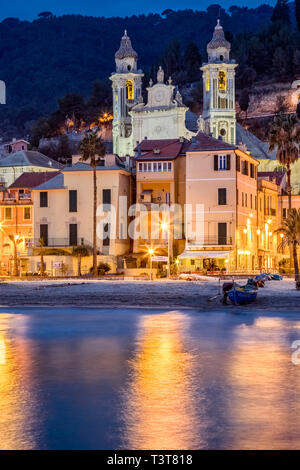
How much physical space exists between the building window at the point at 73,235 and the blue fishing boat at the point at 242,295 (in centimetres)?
3011

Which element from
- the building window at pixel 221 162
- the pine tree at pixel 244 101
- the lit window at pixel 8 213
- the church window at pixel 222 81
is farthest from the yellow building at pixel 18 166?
the pine tree at pixel 244 101

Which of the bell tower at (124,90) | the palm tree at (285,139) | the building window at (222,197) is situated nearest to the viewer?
the building window at (222,197)

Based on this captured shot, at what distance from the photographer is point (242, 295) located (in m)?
41.7

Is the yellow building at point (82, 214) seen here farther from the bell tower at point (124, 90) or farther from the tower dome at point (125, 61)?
the tower dome at point (125, 61)

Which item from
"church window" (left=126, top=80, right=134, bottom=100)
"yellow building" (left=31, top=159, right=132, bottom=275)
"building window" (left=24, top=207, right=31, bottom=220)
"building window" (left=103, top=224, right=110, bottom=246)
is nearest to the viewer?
"yellow building" (left=31, top=159, right=132, bottom=275)

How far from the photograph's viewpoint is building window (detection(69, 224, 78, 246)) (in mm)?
70375

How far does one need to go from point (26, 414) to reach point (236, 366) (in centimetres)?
807

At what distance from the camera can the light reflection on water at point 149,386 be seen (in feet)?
52.1

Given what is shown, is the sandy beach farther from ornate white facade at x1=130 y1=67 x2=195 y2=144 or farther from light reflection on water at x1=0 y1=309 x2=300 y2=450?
ornate white facade at x1=130 y1=67 x2=195 y2=144

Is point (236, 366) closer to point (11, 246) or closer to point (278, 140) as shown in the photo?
point (278, 140)

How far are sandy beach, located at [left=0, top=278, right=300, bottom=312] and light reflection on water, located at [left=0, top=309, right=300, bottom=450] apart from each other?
23.7 ft

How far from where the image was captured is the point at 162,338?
3038cm

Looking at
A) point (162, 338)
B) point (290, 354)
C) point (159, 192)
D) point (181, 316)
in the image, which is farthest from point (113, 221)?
point (290, 354)

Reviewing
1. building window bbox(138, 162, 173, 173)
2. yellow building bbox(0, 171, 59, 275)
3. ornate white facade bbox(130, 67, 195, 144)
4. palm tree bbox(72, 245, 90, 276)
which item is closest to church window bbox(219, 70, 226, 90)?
ornate white facade bbox(130, 67, 195, 144)
